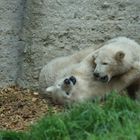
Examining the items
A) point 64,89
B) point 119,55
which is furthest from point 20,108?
point 119,55

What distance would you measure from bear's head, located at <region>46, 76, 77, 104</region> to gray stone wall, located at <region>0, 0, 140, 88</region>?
142 centimetres

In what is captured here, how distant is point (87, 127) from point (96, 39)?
273 cm

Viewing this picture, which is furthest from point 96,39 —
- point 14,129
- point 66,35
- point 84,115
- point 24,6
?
point 84,115

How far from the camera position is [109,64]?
24.0 feet

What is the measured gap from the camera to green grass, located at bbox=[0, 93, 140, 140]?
Result: 19.5 feet

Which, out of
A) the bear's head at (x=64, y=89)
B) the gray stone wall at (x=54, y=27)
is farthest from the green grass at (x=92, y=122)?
the gray stone wall at (x=54, y=27)

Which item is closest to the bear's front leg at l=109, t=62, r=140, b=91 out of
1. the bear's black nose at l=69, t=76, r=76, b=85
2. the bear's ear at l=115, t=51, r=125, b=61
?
the bear's ear at l=115, t=51, r=125, b=61

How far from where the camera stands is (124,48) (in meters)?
7.48

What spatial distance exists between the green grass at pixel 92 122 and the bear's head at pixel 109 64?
0.60 metres

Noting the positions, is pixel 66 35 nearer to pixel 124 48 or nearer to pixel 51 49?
pixel 51 49

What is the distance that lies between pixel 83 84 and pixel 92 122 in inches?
49.5

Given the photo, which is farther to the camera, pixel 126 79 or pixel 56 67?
pixel 56 67

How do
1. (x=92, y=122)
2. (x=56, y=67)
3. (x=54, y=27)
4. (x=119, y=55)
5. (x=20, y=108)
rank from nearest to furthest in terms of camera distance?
Result: (x=92, y=122)
(x=119, y=55)
(x=56, y=67)
(x=20, y=108)
(x=54, y=27)

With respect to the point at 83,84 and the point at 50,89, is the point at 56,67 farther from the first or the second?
the point at 83,84
